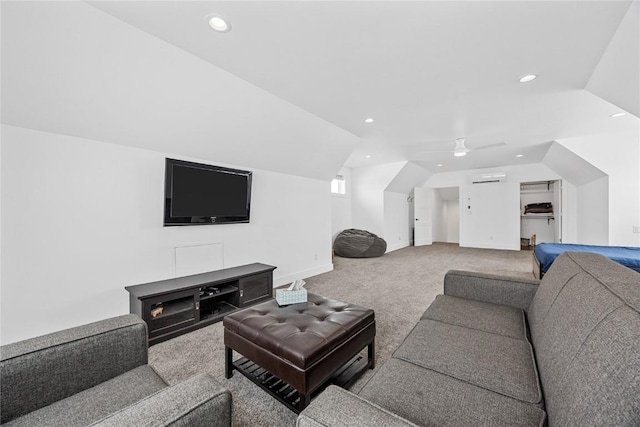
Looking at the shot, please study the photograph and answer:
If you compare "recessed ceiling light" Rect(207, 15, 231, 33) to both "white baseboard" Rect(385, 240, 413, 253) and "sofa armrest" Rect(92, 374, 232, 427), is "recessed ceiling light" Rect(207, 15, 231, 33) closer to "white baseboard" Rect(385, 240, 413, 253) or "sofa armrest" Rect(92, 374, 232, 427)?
"sofa armrest" Rect(92, 374, 232, 427)

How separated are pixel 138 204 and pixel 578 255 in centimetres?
360

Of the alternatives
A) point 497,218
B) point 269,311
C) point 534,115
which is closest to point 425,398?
point 269,311

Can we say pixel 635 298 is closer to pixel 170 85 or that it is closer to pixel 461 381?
pixel 461 381

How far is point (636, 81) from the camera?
2.14 meters

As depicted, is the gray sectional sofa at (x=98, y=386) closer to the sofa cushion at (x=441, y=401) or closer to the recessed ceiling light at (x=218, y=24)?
the sofa cushion at (x=441, y=401)

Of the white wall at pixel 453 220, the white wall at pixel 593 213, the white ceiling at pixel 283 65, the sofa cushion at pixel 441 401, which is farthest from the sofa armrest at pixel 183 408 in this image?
the white wall at pixel 453 220

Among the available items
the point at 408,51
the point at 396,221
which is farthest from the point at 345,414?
the point at 396,221

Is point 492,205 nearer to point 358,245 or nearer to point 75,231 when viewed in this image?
point 358,245

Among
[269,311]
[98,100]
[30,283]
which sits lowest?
[269,311]

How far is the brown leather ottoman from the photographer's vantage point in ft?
4.66

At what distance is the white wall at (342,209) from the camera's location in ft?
23.0

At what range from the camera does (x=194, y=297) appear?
2.66 m

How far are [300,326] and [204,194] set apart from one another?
2134mm

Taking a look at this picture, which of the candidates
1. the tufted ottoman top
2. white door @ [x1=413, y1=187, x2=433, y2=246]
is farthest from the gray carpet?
white door @ [x1=413, y1=187, x2=433, y2=246]
